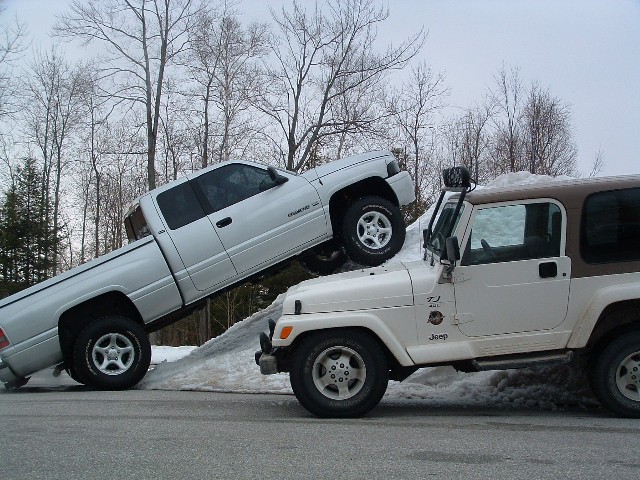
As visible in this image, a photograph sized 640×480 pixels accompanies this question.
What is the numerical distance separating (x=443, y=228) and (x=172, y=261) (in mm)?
3728

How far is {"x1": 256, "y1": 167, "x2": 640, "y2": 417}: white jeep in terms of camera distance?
632 centimetres

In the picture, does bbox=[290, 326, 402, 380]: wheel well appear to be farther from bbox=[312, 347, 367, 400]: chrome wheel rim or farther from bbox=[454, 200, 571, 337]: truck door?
bbox=[454, 200, 571, 337]: truck door

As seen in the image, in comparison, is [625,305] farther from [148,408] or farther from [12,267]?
[12,267]

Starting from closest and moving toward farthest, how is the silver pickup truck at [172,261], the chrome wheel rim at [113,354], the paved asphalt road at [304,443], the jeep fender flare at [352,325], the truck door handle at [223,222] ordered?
the paved asphalt road at [304,443]
the jeep fender flare at [352,325]
the silver pickup truck at [172,261]
the chrome wheel rim at [113,354]
the truck door handle at [223,222]

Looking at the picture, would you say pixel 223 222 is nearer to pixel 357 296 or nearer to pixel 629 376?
pixel 357 296

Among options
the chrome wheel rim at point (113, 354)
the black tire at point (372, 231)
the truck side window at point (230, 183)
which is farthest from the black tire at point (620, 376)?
the chrome wheel rim at point (113, 354)

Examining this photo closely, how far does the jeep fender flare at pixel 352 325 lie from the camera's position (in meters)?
6.29

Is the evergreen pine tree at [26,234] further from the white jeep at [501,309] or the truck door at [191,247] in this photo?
the white jeep at [501,309]

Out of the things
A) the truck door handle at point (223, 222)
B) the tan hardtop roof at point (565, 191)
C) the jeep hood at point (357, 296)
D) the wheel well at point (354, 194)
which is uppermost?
the wheel well at point (354, 194)

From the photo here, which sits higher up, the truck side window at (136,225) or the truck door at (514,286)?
the truck side window at (136,225)

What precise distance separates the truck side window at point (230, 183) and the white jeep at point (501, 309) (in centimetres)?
338

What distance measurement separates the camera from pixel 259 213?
9461mm

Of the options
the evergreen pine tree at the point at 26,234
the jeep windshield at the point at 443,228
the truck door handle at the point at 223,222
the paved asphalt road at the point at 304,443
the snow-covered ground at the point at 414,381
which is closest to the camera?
the paved asphalt road at the point at 304,443

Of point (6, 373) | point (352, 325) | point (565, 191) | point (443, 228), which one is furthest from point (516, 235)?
point (6, 373)
